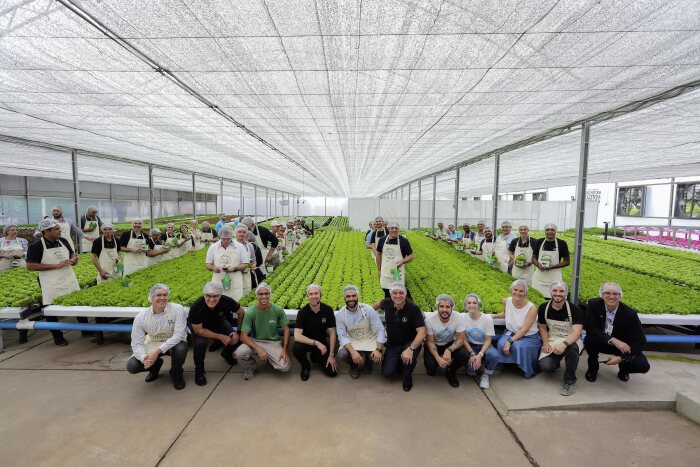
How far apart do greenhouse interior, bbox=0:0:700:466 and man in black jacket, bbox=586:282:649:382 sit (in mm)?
28

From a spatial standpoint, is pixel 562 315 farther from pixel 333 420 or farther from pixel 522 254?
pixel 333 420

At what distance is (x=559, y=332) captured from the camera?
16.4 ft

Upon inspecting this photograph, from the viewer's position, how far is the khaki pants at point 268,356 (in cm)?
506

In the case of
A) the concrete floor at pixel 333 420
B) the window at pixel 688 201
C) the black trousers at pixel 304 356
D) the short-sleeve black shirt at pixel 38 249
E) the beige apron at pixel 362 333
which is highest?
the window at pixel 688 201

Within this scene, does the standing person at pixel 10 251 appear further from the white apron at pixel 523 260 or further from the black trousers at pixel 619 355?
the black trousers at pixel 619 355

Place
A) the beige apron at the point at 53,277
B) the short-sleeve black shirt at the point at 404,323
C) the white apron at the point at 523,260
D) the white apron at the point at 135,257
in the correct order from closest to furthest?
the short-sleeve black shirt at the point at 404,323
the beige apron at the point at 53,277
the white apron at the point at 523,260
the white apron at the point at 135,257

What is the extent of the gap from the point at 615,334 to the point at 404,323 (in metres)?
2.96

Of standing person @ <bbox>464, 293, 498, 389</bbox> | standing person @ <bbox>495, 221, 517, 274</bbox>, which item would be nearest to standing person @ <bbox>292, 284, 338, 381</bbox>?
standing person @ <bbox>464, 293, 498, 389</bbox>

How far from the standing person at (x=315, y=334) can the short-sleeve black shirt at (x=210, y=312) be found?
107 cm

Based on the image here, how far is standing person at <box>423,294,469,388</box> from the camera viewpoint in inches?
192

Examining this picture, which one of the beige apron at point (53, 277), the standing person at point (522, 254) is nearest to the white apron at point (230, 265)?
the beige apron at point (53, 277)

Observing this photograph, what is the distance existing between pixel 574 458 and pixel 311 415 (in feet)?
9.21

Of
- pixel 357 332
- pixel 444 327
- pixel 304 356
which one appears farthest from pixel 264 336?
pixel 444 327

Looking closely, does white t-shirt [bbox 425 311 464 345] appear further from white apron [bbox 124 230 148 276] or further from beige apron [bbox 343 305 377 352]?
white apron [bbox 124 230 148 276]
